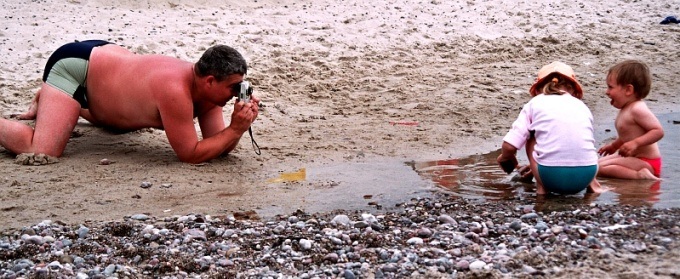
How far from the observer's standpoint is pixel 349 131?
772 centimetres

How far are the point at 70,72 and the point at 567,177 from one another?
3.82m

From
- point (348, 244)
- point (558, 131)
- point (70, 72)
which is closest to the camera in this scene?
point (348, 244)

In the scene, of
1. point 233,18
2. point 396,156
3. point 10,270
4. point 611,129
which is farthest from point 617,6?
point 10,270

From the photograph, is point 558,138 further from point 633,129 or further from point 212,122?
point 212,122

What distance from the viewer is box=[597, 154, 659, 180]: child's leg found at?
20.2 feet

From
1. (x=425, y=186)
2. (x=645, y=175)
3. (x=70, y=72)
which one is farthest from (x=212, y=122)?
(x=645, y=175)

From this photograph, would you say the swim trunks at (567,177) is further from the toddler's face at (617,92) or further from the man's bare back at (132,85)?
the man's bare back at (132,85)

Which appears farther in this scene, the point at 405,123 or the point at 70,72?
the point at 405,123

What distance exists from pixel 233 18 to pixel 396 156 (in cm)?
394

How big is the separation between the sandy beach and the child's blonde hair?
5.15ft

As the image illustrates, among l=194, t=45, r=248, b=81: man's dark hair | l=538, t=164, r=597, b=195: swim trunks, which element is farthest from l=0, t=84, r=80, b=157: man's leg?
l=538, t=164, r=597, b=195: swim trunks

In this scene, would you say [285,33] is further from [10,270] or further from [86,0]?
[10,270]

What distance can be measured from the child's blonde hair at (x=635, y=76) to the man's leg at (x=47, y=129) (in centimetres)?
409

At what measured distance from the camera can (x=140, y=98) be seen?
6.43 m
